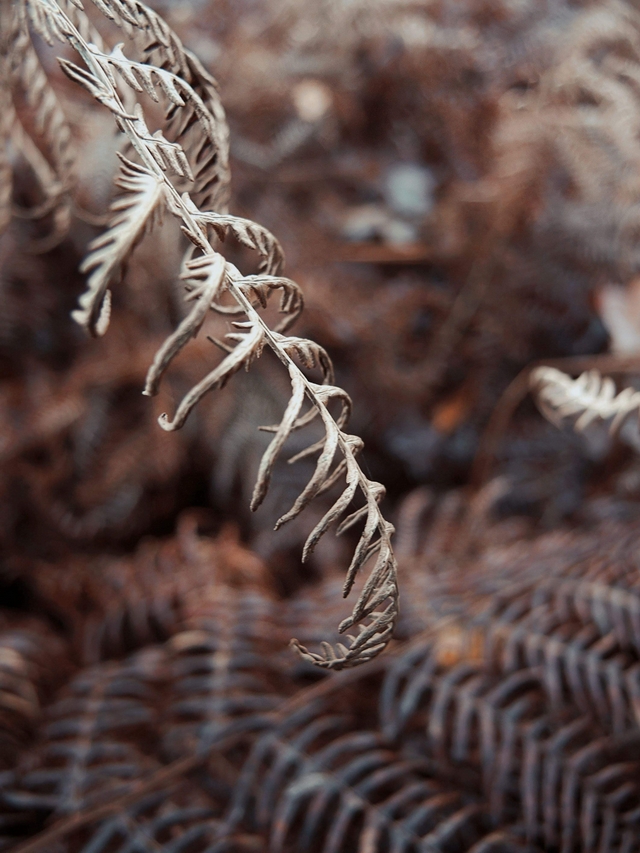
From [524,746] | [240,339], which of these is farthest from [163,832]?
[240,339]

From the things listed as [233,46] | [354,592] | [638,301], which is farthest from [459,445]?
[233,46]

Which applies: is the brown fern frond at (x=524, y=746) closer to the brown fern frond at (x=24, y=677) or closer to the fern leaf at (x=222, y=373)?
the brown fern frond at (x=24, y=677)

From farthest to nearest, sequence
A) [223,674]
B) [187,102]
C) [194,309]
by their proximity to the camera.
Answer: [223,674] < [187,102] < [194,309]

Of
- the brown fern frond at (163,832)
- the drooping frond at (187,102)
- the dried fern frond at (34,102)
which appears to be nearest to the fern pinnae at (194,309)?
the drooping frond at (187,102)

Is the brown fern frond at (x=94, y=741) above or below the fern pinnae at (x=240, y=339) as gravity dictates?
below

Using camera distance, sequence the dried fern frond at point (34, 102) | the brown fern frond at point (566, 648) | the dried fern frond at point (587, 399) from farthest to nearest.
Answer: the brown fern frond at point (566, 648), the dried fern frond at point (587, 399), the dried fern frond at point (34, 102)

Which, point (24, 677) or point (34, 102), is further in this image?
point (24, 677)

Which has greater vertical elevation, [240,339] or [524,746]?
[240,339]

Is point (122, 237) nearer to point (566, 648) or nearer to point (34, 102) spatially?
point (34, 102)
